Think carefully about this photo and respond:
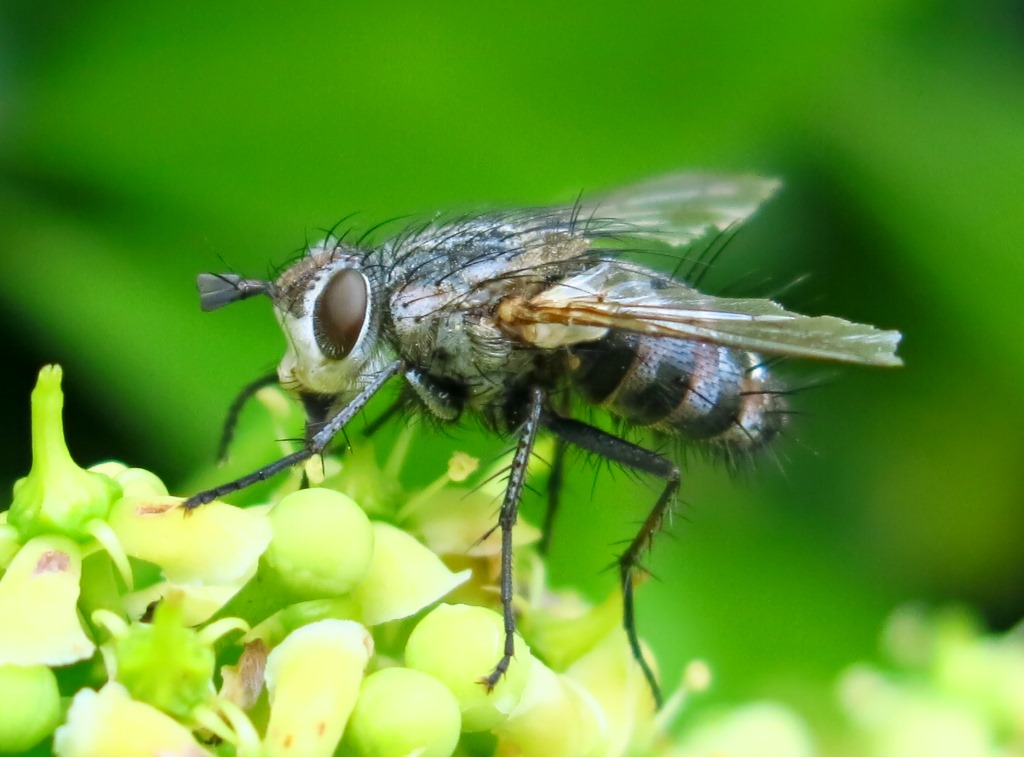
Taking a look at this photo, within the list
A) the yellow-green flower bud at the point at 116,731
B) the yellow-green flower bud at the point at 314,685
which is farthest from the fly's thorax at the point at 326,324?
the yellow-green flower bud at the point at 116,731

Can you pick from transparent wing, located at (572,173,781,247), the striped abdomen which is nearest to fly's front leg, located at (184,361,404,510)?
the striped abdomen

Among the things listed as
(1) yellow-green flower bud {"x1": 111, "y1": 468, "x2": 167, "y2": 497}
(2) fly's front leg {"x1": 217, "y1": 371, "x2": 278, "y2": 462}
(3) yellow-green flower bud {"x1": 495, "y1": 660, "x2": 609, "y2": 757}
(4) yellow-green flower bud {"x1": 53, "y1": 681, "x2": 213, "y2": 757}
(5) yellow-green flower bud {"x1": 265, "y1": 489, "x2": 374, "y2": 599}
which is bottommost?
(3) yellow-green flower bud {"x1": 495, "y1": 660, "x2": 609, "y2": 757}

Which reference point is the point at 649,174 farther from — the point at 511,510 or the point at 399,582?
the point at 399,582

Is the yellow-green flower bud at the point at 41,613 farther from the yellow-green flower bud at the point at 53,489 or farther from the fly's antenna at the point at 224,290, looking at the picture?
the fly's antenna at the point at 224,290

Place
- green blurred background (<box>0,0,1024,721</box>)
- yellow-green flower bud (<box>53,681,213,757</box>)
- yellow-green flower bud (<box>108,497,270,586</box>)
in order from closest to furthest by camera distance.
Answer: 1. yellow-green flower bud (<box>53,681,213,757</box>)
2. yellow-green flower bud (<box>108,497,270,586</box>)
3. green blurred background (<box>0,0,1024,721</box>)

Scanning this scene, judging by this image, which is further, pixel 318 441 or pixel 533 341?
pixel 533 341

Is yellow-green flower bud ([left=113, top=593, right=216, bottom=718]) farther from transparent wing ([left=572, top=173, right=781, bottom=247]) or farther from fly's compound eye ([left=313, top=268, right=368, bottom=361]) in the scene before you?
transparent wing ([left=572, top=173, right=781, bottom=247])

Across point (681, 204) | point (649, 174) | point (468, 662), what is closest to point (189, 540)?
point (468, 662)

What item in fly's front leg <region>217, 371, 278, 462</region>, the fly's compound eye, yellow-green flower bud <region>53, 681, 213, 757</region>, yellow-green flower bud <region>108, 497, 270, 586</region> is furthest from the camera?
fly's front leg <region>217, 371, 278, 462</region>
